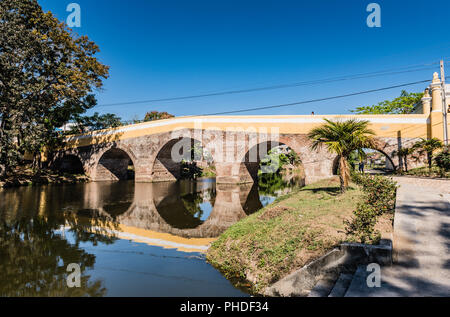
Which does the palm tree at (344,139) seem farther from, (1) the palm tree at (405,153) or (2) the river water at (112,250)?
(1) the palm tree at (405,153)

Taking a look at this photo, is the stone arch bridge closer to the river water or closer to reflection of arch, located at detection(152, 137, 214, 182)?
reflection of arch, located at detection(152, 137, 214, 182)

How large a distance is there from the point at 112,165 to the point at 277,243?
25489 millimetres

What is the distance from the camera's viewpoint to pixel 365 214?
14.1 ft

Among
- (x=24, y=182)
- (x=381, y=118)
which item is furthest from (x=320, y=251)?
(x=24, y=182)

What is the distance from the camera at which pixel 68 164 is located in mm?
29094

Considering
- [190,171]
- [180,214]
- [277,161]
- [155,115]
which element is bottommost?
[180,214]

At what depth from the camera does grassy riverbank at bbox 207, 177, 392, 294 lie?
399cm

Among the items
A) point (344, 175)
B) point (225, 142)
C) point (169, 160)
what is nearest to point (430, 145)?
point (344, 175)

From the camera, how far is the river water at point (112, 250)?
4007 mm

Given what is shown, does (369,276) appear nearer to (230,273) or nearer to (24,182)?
(230,273)

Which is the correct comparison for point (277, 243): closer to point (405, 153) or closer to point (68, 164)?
point (405, 153)

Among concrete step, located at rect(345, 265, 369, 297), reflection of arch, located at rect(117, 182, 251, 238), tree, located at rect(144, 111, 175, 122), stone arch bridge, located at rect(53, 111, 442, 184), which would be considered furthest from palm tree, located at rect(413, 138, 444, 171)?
tree, located at rect(144, 111, 175, 122)
